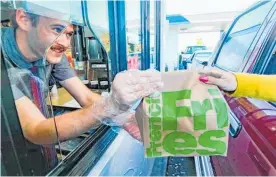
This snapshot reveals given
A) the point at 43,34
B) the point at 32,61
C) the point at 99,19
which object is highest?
the point at 99,19

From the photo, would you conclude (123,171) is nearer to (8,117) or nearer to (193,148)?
(193,148)

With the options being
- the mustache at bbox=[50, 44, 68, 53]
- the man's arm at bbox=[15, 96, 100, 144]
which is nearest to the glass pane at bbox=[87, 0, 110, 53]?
the mustache at bbox=[50, 44, 68, 53]

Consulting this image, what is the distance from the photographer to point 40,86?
0.75 metres

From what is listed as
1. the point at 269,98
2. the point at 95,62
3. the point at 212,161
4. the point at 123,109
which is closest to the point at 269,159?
the point at 269,98

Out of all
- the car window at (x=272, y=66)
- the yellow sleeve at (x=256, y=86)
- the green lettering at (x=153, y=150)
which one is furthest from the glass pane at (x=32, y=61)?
the car window at (x=272, y=66)

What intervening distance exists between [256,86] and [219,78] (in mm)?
224

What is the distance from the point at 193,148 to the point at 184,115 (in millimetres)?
111

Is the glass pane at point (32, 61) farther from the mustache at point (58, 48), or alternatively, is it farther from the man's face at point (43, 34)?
the mustache at point (58, 48)

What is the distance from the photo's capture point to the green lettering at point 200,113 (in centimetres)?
63

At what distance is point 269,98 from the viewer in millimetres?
876

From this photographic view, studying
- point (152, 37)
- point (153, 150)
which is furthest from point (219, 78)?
point (152, 37)

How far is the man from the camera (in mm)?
645

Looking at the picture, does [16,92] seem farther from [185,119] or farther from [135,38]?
[135,38]

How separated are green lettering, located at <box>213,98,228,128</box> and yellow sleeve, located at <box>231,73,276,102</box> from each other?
0.74ft
